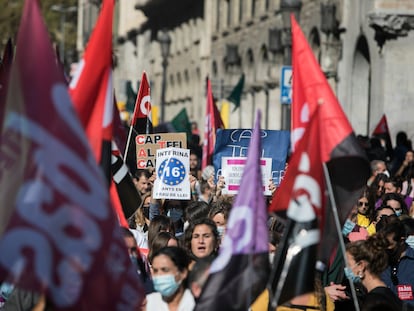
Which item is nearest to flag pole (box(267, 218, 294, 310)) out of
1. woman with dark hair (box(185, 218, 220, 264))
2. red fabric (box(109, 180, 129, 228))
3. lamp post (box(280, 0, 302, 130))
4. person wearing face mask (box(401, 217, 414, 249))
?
red fabric (box(109, 180, 129, 228))

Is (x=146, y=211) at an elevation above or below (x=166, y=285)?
above

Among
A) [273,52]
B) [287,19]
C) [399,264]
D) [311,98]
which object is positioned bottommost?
[399,264]

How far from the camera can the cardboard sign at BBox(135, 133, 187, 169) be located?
1517 centimetres

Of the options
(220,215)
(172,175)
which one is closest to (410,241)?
(220,215)

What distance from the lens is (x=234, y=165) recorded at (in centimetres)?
1478

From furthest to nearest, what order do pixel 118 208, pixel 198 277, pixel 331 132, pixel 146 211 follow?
pixel 146 211
pixel 118 208
pixel 331 132
pixel 198 277

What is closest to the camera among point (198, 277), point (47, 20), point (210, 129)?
point (198, 277)

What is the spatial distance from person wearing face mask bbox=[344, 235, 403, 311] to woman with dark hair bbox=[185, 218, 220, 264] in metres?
1.13

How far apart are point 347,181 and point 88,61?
64.1 inches

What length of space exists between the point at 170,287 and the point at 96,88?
1.19 m

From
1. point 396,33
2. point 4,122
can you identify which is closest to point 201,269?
point 4,122

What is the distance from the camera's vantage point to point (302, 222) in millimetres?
8180

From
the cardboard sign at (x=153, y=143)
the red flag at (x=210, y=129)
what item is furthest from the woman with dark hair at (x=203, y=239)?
the red flag at (x=210, y=129)

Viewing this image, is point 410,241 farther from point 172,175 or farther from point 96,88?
point 96,88
